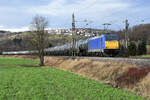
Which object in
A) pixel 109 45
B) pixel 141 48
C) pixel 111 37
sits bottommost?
pixel 141 48

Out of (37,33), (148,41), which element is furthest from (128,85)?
(148,41)

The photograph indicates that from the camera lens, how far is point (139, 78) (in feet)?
60.1

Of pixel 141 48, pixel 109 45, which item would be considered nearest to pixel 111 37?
pixel 109 45

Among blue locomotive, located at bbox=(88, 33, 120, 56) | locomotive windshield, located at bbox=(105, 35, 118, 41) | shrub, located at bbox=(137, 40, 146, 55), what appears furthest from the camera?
shrub, located at bbox=(137, 40, 146, 55)

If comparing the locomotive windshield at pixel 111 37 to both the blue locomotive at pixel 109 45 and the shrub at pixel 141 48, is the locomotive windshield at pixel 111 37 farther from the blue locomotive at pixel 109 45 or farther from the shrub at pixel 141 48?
the shrub at pixel 141 48

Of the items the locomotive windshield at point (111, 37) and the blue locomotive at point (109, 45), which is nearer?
the blue locomotive at point (109, 45)

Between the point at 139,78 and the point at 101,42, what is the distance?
1938 centimetres

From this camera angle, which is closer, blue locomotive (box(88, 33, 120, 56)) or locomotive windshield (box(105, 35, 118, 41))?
blue locomotive (box(88, 33, 120, 56))

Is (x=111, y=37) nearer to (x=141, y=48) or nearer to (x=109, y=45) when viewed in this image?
(x=109, y=45)

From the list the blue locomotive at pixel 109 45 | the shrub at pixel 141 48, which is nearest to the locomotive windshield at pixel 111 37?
the blue locomotive at pixel 109 45

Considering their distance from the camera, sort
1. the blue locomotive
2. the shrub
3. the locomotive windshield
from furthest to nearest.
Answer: the shrub
the locomotive windshield
the blue locomotive

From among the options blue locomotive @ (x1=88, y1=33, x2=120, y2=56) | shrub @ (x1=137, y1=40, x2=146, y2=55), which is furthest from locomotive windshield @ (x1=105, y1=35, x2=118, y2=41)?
shrub @ (x1=137, y1=40, x2=146, y2=55)

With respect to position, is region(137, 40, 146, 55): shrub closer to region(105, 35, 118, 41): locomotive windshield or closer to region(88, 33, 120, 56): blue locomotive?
region(105, 35, 118, 41): locomotive windshield

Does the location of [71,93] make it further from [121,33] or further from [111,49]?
[121,33]
